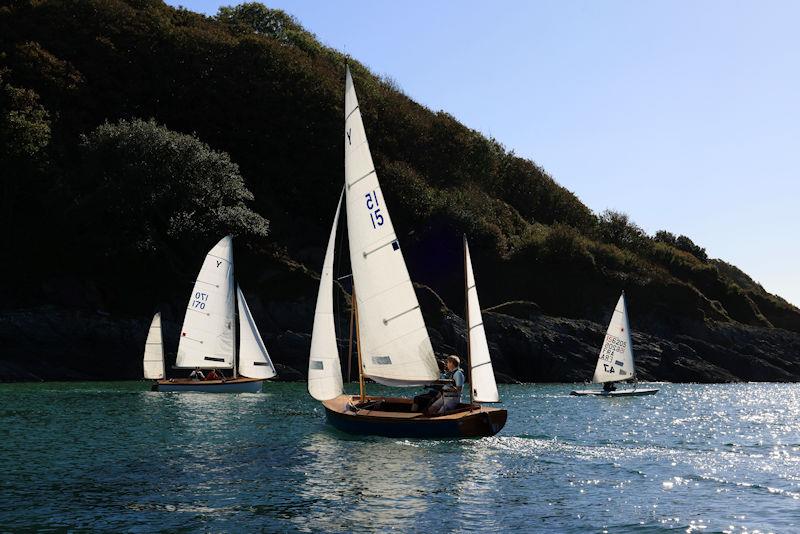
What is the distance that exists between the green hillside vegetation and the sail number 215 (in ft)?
148

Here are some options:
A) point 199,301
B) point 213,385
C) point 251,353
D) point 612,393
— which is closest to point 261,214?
point 199,301

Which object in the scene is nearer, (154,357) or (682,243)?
(154,357)

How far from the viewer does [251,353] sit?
5616cm

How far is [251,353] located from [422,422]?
28.0m

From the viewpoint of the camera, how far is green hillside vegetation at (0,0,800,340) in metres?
74.9

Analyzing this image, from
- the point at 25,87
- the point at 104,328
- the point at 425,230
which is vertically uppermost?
the point at 25,87

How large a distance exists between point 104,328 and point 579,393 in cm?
3969

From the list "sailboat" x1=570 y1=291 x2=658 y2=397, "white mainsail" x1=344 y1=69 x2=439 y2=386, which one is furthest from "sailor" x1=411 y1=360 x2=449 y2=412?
"sailboat" x1=570 y1=291 x2=658 y2=397

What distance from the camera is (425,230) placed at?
91.8 meters

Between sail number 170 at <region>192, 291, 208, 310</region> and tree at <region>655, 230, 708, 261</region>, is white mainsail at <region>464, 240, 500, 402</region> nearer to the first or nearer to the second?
sail number 170 at <region>192, 291, 208, 310</region>

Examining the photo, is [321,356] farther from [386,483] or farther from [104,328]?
[104,328]

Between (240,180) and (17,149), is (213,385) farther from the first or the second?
(17,149)

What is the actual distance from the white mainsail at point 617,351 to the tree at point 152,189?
33.3 metres

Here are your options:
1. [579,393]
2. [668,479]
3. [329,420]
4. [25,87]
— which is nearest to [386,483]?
[668,479]
